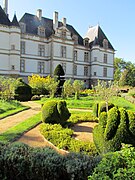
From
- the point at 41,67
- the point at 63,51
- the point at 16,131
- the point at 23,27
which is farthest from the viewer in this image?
the point at 63,51

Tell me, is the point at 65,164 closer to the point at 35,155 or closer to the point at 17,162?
the point at 35,155

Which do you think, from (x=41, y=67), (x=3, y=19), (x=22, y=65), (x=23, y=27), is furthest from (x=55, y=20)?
(x=22, y=65)

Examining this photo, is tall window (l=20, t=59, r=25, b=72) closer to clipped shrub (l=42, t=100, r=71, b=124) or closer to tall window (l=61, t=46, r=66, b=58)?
tall window (l=61, t=46, r=66, b=58)

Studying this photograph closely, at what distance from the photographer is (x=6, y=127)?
892cm

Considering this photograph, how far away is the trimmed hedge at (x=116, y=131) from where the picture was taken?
5.57 metres

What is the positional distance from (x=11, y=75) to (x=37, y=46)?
6.78 meters

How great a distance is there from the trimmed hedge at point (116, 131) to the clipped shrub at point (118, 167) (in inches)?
94.0

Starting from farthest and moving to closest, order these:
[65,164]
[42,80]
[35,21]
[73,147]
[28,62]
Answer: [35,21] < [28,62] < [42,80] < [73,147] < [65,164]

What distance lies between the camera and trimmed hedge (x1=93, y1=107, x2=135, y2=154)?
18.3 feet

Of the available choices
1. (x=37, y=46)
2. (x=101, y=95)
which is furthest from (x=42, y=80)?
(x=101, y=95)

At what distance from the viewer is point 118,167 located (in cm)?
298

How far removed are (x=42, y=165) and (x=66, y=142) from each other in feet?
9.42

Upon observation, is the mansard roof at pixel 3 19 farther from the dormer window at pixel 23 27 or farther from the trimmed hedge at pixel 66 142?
the trimmed hedge at pixel 66 142

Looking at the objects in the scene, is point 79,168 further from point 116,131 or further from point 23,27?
point 23,27
